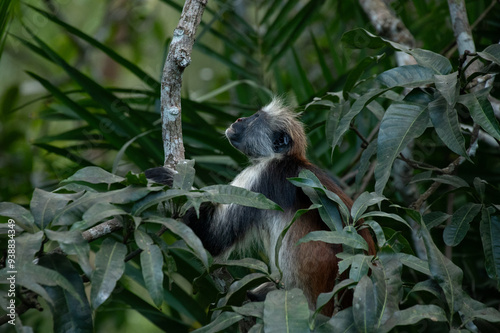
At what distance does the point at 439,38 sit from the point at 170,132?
109 inches

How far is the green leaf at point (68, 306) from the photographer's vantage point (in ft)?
5.43

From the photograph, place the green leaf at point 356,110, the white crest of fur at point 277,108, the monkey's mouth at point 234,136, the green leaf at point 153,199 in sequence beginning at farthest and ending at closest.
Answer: the white crest of fur at point 277,108 < the monkey's mouth at point 234,136 < the green leaf at point 356,110 < the green leaf at point 153,199

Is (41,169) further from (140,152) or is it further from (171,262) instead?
(171,262)

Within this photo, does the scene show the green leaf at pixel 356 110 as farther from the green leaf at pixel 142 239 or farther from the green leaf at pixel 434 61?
the green leaf at pixel 142 239

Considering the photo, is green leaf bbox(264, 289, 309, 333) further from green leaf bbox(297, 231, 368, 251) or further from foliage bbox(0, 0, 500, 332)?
green leaf bbox(297, 231, 368, 251)

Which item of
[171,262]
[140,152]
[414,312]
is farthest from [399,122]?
[140,152]

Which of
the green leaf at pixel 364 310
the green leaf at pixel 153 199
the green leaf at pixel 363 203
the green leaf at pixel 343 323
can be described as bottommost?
the green leaf at pixel 343 323

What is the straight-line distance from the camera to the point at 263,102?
420 cm

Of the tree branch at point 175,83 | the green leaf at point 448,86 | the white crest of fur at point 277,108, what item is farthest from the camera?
the white crest of fur at point 277,108

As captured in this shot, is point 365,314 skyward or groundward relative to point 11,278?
groundward

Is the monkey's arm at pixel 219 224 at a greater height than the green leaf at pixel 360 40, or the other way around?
the green leaf at pixel 360 40

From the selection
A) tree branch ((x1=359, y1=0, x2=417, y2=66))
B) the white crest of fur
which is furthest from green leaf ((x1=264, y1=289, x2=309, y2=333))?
tree branch ((x1=359, y1=0, x2=417, y2=66))

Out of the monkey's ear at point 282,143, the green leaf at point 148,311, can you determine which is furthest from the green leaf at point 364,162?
the green leaf at point 148,311

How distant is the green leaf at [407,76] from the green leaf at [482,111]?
165 mm
